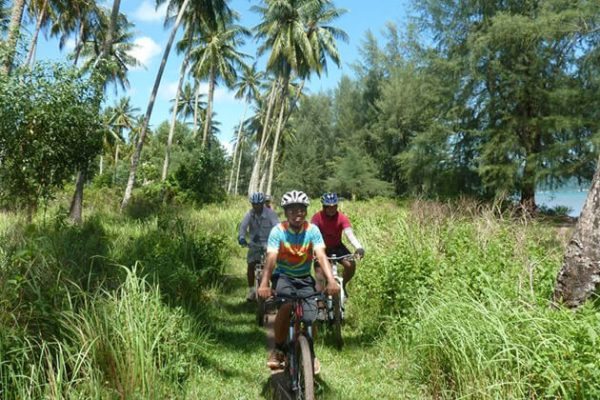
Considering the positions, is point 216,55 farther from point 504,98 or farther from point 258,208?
point 258,208

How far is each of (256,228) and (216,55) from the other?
27892 millimetres

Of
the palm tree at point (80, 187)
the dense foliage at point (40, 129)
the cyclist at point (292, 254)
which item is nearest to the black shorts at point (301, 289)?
the cyclist at point (292, 254)

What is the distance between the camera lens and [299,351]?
389 cm

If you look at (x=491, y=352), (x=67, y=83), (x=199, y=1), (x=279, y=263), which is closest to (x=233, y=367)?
(x=279, y=263)

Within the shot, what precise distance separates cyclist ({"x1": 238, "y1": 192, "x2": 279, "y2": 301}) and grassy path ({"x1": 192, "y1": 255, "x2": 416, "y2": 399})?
2.94 feet

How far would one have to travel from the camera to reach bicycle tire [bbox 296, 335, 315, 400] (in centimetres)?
366

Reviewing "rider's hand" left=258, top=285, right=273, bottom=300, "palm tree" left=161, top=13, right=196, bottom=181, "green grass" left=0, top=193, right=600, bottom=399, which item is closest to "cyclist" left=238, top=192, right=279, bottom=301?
"green grass" left=0, top=193, right=600, bottom=399

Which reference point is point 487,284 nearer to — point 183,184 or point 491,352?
point 491,352

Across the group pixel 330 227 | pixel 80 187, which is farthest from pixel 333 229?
pixel 80 187

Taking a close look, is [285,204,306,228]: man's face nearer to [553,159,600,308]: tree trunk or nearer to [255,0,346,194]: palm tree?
[553,159,600,308]: tree trunk

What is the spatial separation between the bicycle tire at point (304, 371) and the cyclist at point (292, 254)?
360 millimetres

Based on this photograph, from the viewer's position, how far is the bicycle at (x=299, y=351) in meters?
3.71

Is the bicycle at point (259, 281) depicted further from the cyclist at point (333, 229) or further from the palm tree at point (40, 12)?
the palm tree at point (40, 12)

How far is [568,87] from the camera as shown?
17.1 metres
